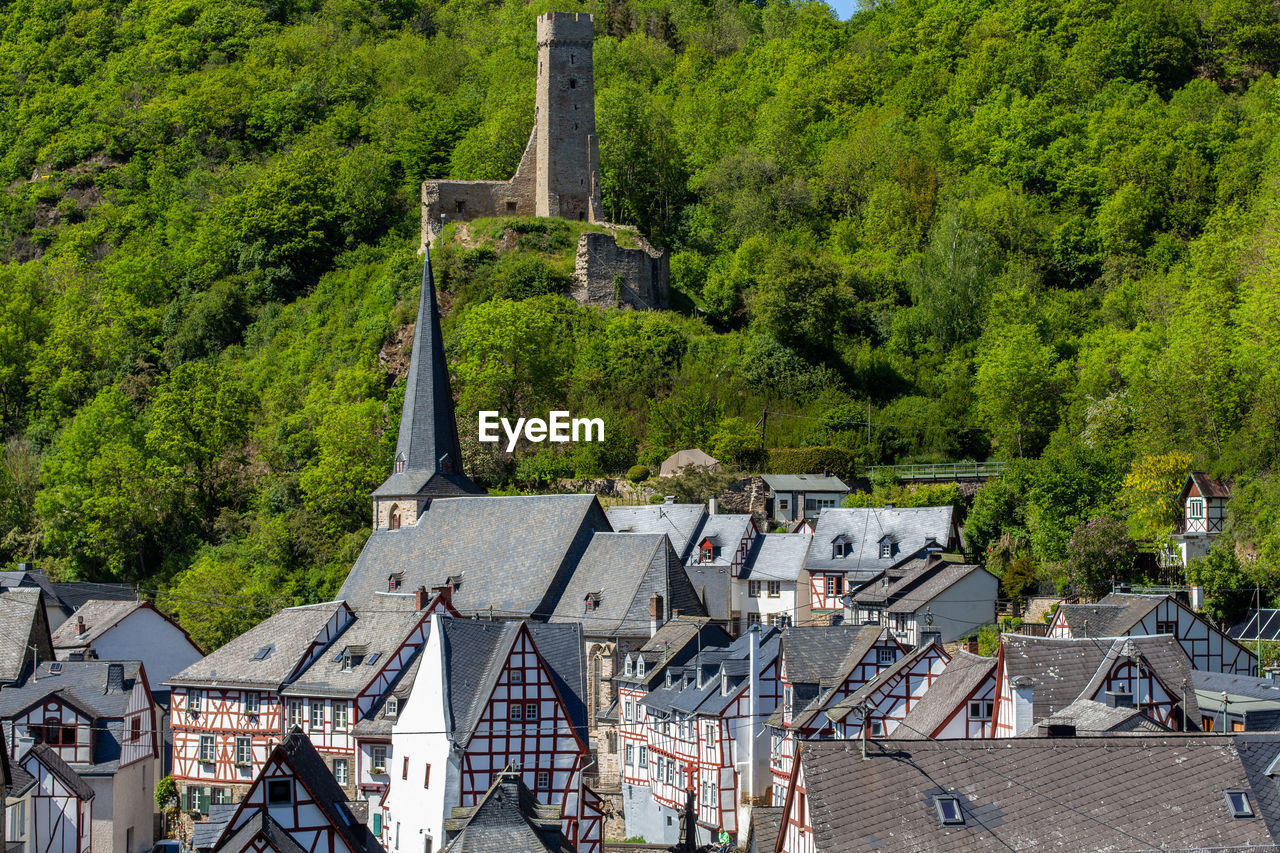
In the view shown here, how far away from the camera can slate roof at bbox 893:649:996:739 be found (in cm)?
3259

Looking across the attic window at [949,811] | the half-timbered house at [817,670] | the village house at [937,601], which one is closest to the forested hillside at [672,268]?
the village house at [937,601]

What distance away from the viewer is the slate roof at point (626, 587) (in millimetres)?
48562

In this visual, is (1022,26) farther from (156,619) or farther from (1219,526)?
(156,619)

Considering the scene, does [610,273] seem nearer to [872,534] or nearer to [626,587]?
[872,534]

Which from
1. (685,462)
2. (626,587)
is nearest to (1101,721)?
(626,587)

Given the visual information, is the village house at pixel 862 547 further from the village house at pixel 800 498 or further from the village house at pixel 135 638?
the village house at pixel 135 638

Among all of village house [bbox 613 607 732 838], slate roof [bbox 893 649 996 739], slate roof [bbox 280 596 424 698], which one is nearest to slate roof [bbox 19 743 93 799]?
slate roof [bbox 280 596 424 698]

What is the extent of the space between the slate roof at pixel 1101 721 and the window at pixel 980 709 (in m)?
3.29

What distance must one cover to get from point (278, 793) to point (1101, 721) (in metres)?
13.3

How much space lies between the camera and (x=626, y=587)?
162 feet

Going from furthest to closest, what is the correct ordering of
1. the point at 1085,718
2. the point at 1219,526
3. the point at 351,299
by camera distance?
the point at 351,299, the point at 1219,526, the point at 1085,718

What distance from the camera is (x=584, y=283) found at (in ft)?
238

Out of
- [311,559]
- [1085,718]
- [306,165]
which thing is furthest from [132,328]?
[1085,718]

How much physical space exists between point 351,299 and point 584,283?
16252mm
